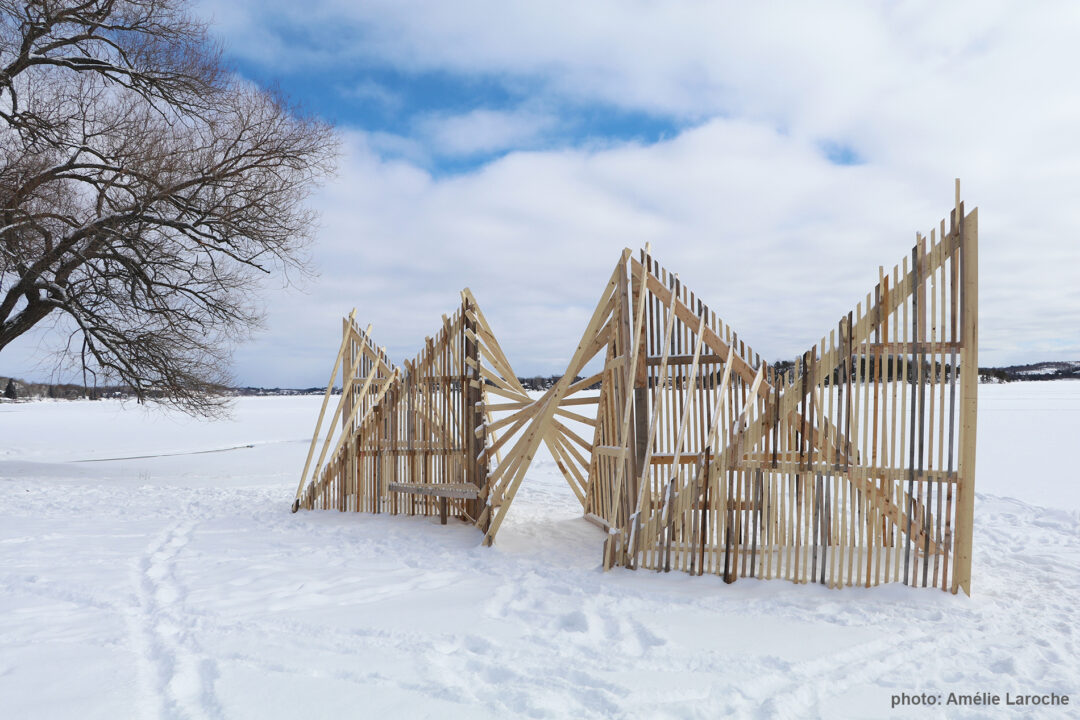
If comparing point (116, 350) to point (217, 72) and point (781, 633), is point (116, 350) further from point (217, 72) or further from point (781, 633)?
point (781, 633)

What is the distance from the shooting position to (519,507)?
30.7 ft

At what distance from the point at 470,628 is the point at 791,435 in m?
2.92

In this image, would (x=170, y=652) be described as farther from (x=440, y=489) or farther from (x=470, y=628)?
(x=440, y=489)

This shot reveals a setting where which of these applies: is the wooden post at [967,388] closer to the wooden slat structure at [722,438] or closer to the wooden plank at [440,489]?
the wooden slat structure at [722,438]

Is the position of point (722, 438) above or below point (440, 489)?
above

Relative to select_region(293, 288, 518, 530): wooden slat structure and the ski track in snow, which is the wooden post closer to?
select_region(293, 288, 518, 530): wooden slat structure

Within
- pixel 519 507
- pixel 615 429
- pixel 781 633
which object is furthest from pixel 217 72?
pixel 781 633

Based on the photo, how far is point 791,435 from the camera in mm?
5738

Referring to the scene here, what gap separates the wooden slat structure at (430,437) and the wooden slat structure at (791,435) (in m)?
1.14

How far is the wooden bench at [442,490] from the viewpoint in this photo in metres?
Result: 7.84

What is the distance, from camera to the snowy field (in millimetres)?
3535

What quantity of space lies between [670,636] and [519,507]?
5.06 metres

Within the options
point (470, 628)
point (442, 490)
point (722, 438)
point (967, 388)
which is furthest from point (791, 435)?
point (442, 490)

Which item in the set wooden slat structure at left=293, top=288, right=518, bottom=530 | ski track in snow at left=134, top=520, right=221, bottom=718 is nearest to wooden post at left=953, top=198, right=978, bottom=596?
wooden slat structure at left=293, top=288, right=518, bottom=530
